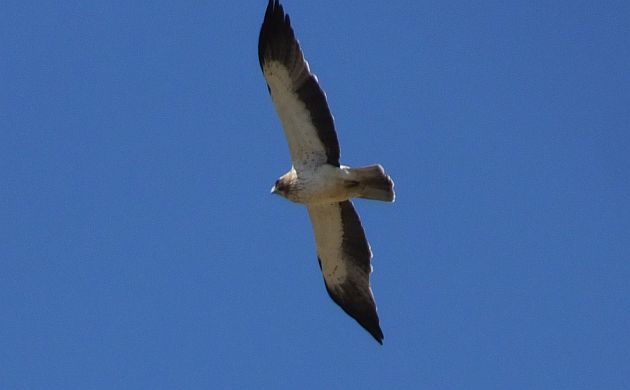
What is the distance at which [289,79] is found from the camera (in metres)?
14.1

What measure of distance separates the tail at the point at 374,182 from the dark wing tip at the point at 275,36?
1.36 metres

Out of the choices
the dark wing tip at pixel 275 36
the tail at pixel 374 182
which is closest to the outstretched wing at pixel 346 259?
the tail at pixel 374 182

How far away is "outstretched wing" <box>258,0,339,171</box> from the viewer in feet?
46.1

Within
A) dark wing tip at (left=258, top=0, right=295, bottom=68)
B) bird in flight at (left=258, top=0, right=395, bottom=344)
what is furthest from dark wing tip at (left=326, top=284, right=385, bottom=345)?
dark wing tip at (left=258, top=0, right=295, bottom=68)

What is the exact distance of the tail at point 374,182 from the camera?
1399cm

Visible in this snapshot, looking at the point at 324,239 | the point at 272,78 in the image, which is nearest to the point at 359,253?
the point at 324,239

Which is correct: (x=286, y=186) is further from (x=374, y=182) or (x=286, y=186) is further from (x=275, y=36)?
(x=275, y=36)

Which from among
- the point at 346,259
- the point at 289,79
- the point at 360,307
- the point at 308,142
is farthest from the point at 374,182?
the point at 360,307

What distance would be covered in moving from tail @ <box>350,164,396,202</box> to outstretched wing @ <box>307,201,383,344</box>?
92cm

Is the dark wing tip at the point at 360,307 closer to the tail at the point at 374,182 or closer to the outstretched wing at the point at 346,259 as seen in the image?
the outstretched wing at the point at 346,259

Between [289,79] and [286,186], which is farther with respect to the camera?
[286,186]

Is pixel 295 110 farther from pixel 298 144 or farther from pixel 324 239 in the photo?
pixel 324 239

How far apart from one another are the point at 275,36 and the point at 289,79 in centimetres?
44

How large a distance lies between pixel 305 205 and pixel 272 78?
1509 mm
